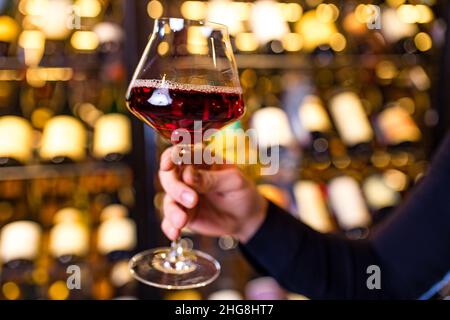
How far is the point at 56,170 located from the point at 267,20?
0.82 metres

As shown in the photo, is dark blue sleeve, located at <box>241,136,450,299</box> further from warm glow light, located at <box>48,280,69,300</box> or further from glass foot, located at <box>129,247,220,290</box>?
warm glow light, located at <box>48,280,69,300</box>

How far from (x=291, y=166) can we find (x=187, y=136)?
1.10m

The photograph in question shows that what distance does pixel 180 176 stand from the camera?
0.83 meters

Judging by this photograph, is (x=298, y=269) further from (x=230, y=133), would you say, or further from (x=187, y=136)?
(x=230, y=133)

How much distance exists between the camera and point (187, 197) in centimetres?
81

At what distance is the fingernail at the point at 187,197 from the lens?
2.64ft

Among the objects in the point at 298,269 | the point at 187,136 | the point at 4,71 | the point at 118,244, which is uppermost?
the point at 4,71

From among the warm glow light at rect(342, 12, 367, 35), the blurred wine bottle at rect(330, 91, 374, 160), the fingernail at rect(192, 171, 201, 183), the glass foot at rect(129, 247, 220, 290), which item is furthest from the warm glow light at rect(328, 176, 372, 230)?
the fingernail at rect(192, 171, 201, 183)

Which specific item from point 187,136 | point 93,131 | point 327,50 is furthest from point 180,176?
point 327,50

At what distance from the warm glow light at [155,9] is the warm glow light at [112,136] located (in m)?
0.32

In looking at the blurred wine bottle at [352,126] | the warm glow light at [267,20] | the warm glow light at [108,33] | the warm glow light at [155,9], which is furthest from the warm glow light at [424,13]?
the warm glow light at [108,33]

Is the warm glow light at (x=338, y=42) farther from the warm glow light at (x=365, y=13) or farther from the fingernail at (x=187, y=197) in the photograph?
the fingernail at (x=187, y=197)

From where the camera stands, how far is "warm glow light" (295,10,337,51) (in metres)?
1.94

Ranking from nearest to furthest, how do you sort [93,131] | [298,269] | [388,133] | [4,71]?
[298,269]
[4,71]
[93,131]
[388,133]
